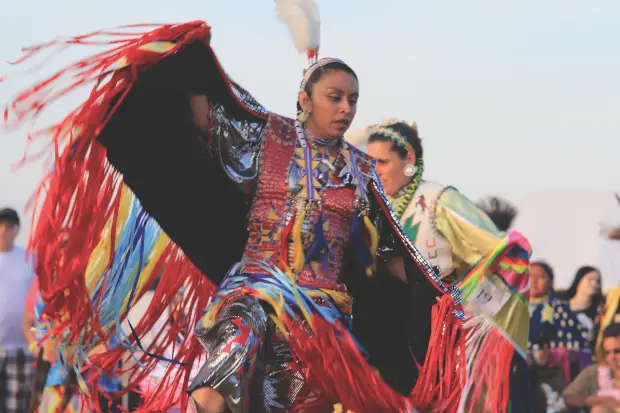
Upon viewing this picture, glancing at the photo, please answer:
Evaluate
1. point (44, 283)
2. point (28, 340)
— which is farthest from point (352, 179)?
point (28, 340)

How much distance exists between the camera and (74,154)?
464 cm

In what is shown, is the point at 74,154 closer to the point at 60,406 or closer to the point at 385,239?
the point at 385,239

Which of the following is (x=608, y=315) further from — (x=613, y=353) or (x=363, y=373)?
(x=363, y=373)

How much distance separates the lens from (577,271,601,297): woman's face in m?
8.54

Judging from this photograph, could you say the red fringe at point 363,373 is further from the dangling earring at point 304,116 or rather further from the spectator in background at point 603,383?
the spectator in background at point 603,383

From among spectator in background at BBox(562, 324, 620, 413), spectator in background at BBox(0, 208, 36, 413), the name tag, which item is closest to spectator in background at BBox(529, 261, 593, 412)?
spectator in background at BBox(562, 324, 620, 413)

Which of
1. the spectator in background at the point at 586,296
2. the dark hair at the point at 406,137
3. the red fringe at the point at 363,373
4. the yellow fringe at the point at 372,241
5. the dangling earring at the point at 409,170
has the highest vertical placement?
the dark hair at the point at 406,137

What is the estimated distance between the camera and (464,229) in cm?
684

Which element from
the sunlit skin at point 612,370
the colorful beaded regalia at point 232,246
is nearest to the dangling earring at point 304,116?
the colorful beaded regalia at point 232,246

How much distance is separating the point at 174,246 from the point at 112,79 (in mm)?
1051

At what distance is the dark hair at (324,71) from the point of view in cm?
504

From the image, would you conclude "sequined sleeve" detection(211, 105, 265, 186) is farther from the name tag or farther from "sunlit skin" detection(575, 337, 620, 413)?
"sunlit skin" detection(575, 337, 620, 413)

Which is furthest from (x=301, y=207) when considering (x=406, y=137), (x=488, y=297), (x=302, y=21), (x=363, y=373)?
(x=406, y=137)

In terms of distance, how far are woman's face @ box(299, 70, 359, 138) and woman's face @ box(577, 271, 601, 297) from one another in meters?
3.90
